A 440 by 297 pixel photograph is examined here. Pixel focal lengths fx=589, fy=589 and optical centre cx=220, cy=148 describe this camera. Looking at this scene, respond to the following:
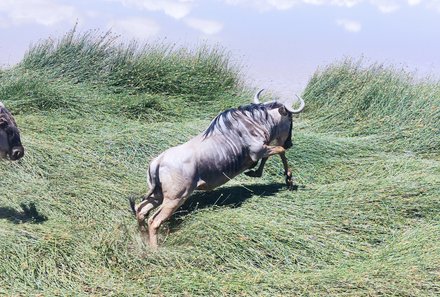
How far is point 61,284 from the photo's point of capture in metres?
3.75

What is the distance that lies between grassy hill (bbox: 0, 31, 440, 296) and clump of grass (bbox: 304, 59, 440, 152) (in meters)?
0.02

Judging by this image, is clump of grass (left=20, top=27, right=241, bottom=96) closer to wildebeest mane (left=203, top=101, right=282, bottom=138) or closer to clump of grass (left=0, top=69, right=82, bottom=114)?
clump of grass (left=0, top=69, right=82, bottom=114)

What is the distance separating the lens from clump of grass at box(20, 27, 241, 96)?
8977 millimetres

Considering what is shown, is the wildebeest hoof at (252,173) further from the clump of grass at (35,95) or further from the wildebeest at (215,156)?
the clump of grass at (35,95)

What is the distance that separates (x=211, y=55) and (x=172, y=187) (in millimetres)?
5649

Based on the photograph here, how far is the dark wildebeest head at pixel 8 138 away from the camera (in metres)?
5.00

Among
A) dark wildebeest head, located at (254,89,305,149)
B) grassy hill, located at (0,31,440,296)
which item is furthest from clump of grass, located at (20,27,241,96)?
dark wildebeest head, located at (254,89,305,149)

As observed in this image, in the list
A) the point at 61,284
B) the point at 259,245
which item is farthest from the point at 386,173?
the point at 61,284

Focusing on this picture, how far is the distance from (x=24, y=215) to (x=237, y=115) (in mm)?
1987

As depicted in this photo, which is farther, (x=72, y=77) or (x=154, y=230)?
(x=72, y=77)

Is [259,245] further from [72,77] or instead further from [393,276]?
[72,77]

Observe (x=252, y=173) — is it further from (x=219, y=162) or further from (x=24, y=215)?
(x=24, y=215)

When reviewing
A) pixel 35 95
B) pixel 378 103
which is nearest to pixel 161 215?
pixel 35 95

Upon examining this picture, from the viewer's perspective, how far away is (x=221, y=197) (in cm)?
518
